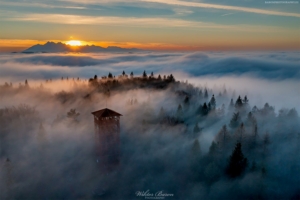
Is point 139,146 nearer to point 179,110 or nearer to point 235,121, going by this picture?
point 179,110

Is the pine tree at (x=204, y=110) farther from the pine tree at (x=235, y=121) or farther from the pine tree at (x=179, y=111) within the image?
the pine tree at (x=235, y=121)

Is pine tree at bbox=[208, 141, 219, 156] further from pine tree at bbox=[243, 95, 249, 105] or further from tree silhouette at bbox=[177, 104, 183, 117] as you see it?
pine tree at bbox=[243, 95, 249, 105]

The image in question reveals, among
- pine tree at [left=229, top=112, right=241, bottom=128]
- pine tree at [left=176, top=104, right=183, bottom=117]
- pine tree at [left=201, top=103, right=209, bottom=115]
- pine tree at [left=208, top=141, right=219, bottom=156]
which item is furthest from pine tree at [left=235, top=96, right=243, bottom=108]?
pine tree at [left=208, top=141, right=219, bottom=156]

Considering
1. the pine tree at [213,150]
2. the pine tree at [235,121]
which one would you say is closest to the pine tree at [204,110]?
the pine tree at [235,121]

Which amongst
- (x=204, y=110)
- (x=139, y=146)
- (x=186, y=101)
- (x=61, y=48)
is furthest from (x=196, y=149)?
(x=61, y=48)

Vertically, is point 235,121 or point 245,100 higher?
point 245,100

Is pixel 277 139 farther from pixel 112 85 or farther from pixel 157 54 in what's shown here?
pixel 112 85
